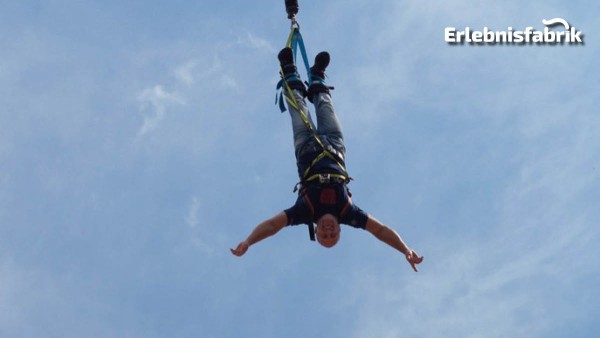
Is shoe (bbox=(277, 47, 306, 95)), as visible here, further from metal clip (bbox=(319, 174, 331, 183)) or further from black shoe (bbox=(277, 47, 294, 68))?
metal clip (bbox=(319, 174, 331, 183))

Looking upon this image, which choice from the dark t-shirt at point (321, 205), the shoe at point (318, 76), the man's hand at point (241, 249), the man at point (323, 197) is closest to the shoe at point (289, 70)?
→ the shoe at point (318, 76)

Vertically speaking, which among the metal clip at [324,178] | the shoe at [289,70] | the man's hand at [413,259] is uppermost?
the shoe at [289,70]

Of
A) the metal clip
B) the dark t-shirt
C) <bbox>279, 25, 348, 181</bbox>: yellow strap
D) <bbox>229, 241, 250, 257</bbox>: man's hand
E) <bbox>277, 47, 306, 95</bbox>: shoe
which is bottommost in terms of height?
<bbox>229, 241, 250, 257</bbox>: man's hand

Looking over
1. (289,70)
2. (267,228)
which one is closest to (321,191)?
(267,228)

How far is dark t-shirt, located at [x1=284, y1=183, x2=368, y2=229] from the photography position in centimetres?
1557

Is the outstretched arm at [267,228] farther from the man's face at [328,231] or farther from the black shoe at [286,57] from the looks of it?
the black shoe at [286,57]

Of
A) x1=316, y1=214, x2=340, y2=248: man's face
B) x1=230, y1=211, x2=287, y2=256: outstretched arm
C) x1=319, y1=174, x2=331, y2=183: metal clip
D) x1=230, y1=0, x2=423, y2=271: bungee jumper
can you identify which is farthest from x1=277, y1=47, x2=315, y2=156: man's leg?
x1=316, y1=214, x2=340, y2=248: man's face

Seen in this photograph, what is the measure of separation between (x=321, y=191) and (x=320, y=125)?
1880mm

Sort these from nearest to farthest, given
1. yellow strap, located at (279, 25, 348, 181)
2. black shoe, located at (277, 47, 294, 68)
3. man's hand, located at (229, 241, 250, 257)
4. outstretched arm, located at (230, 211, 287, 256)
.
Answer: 1. man's hand, located at (229, 241, 250, 257)
2. outstretched arm, located at (230, 211, 287, 256)
3. yellow strap, located at (279, 25, 348, 181)
4. black shoe, located at (277, 47, 294, 68)

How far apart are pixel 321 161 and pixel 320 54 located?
127 inches

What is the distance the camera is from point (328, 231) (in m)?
15.4

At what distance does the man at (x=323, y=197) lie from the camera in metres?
15.5

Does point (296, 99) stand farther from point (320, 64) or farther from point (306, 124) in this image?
point (320, 64)

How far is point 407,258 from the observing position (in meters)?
15.7
